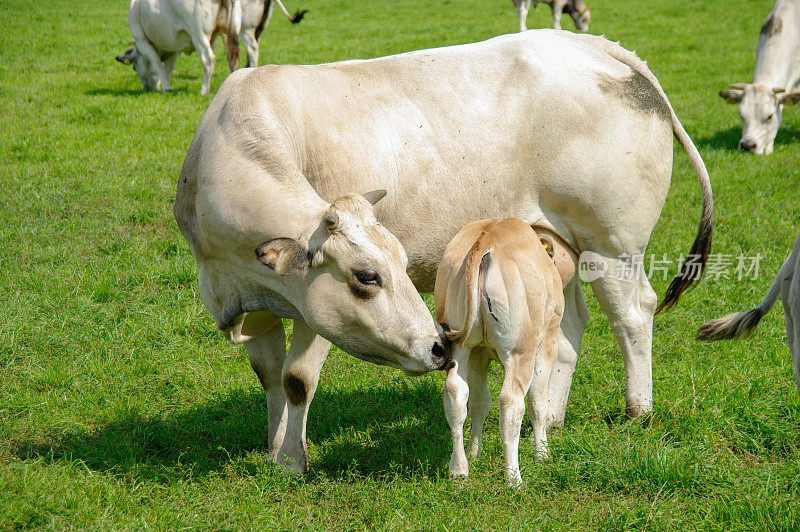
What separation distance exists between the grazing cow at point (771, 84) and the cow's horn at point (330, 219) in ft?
31.1

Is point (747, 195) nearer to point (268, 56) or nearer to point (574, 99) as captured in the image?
point (574, 99)

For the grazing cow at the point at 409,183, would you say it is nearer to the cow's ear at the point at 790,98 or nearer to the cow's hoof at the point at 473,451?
the cow's hoof at the point at 473,451

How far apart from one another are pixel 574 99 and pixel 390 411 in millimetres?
2301

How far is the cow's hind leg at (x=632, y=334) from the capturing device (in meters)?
5.21

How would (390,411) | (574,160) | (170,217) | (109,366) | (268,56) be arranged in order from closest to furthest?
(574,160)
(390,411)
(109,366)
(170,217)
(268,56)

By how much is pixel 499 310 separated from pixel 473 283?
180 mm

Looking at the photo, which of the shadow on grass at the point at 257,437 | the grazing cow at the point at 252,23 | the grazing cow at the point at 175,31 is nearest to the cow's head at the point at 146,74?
the grazing cow at the point at 175,31

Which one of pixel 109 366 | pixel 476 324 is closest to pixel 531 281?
pixel 476 324

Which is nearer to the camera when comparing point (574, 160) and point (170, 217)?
point (574, 160)

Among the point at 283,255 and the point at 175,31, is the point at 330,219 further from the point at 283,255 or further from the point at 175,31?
the point at 175,31

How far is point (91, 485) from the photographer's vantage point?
168 inches

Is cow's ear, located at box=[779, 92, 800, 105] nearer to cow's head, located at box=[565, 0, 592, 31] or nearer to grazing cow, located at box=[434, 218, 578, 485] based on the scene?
cow's head, located at box=[565, 0, 592, 31]

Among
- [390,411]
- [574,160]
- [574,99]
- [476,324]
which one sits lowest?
[390,411]

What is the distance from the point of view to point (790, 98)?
1248 cm
